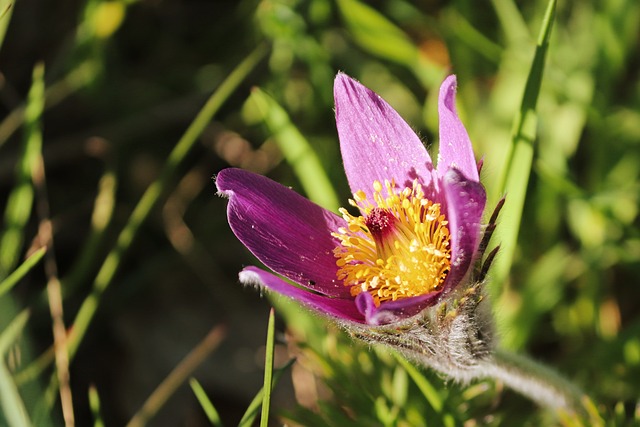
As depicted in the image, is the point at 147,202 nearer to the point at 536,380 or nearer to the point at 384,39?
the point at 384,39

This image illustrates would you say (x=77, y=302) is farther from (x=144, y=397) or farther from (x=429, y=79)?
(x=429, y=79)

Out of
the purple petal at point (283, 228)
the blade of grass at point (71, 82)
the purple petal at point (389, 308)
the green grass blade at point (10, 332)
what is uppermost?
the blade of grass at point (71, 82)

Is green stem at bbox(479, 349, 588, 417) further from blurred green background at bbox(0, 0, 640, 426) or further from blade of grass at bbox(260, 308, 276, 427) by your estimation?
blade of grass at bbox(260, 308, 276, 427)

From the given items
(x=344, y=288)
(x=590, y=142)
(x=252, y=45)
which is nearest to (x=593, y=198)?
(x=590, y=142)

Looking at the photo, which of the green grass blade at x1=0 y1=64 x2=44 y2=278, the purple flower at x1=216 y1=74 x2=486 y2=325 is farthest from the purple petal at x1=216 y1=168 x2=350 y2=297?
the green grass blade at x1=0 y1=64 x2=44 y2=278

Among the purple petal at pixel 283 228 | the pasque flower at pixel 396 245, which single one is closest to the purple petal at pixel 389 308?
the pasque flower at pixel 396 245

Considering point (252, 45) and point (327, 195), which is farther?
point (252, 45)

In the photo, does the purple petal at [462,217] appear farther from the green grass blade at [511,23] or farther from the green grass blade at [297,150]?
the green grass blade at [511,23]
